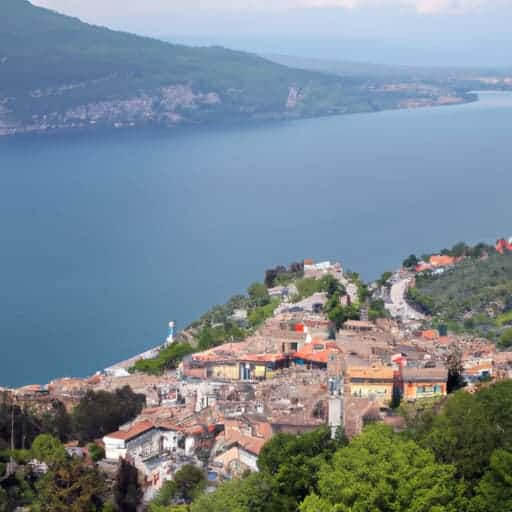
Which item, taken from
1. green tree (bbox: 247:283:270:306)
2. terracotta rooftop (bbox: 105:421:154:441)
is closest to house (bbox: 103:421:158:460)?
Answer: terracotta rooftop (bbox: 105:421:154:441)

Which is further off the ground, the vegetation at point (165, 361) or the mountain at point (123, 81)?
the mountain at point (123, 81)

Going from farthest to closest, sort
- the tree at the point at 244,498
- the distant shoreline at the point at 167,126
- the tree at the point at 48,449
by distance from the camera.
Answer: the distant shoreline at the point at 167,126
the tree at the point at 48,449
the tree at the point at 244,498

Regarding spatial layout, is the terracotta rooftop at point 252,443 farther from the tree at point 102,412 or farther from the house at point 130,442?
the tree at point 102,412

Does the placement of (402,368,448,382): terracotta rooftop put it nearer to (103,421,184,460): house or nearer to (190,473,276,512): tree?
(103,421,184,460): house

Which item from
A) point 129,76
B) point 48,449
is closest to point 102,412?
point 48,449

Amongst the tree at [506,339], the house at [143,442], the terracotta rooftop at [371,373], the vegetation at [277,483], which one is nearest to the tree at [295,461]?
the vegetation at [277,483]

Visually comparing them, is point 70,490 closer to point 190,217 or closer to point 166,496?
point 166,496

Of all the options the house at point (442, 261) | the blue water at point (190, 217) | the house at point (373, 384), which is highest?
the house at point (373, 384)
